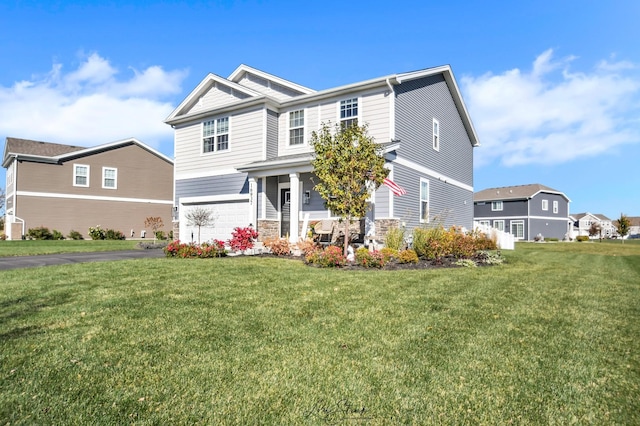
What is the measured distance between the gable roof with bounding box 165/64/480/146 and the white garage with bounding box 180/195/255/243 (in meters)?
3.99

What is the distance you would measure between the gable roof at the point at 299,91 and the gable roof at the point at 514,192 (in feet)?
78.3

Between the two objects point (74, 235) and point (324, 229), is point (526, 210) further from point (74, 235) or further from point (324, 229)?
point (74, 235)

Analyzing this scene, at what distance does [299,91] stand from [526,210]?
114ft

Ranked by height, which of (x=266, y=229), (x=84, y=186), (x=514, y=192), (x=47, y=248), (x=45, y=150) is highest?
(x=45, y=150)

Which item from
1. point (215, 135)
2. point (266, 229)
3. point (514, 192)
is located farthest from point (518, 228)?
point (215, 135)

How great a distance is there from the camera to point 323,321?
15.3ft

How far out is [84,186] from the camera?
84.6ft

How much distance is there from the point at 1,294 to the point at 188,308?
128 inches

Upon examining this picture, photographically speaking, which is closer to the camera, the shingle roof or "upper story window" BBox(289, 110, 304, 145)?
"upper story window" BBox(289, 110, 304, 145)

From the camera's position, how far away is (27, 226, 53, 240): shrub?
23.1 metres

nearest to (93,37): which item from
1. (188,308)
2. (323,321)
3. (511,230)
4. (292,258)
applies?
(292,258)

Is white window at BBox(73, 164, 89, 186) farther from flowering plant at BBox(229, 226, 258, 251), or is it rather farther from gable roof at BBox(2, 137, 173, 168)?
flowering plant at BBox(229, 226, 258, 251)

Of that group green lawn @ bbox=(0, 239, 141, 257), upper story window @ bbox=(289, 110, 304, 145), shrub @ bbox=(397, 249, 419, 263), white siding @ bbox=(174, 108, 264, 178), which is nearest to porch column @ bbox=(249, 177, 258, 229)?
white siding @ bbox=(174, 108, 264, 178)

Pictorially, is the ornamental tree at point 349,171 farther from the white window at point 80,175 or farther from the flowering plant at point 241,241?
the white window at point 80,175
